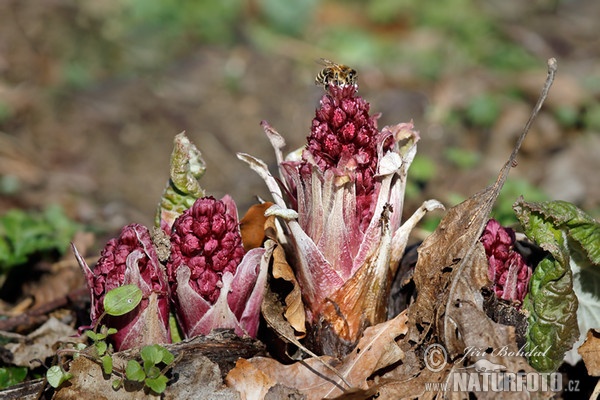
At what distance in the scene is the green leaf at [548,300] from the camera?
8.80ft

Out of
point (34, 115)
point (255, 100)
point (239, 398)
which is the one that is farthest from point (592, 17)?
point (239, 398)

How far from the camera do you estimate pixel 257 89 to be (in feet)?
32.2

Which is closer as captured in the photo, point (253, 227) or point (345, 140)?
point (345, 140)

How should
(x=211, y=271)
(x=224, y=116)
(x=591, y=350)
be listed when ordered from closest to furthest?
(x=211, y=271)
(x=591, y=350)
(x=224, y=116)

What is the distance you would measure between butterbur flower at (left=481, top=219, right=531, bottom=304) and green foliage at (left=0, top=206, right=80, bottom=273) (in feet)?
9.19

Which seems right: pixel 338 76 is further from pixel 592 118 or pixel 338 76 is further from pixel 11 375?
pixel 592 118

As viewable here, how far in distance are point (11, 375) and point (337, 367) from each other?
61.0 inches

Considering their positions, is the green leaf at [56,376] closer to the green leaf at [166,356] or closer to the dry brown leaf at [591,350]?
the green leaf at [166,356]

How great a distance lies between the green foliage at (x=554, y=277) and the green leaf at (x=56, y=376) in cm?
180

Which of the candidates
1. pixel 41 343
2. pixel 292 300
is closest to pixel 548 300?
pixel 292 300

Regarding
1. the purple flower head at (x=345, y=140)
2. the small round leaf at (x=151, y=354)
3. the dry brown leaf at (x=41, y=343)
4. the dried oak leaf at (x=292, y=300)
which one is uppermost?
the purple flower head at (x=345, y=140)

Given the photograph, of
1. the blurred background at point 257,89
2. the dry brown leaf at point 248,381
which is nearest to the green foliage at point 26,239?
the blurred background at point 257,89

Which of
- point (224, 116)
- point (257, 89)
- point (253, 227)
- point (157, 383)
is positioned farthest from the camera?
point (257, 89)

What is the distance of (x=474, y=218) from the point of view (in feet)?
9.10
